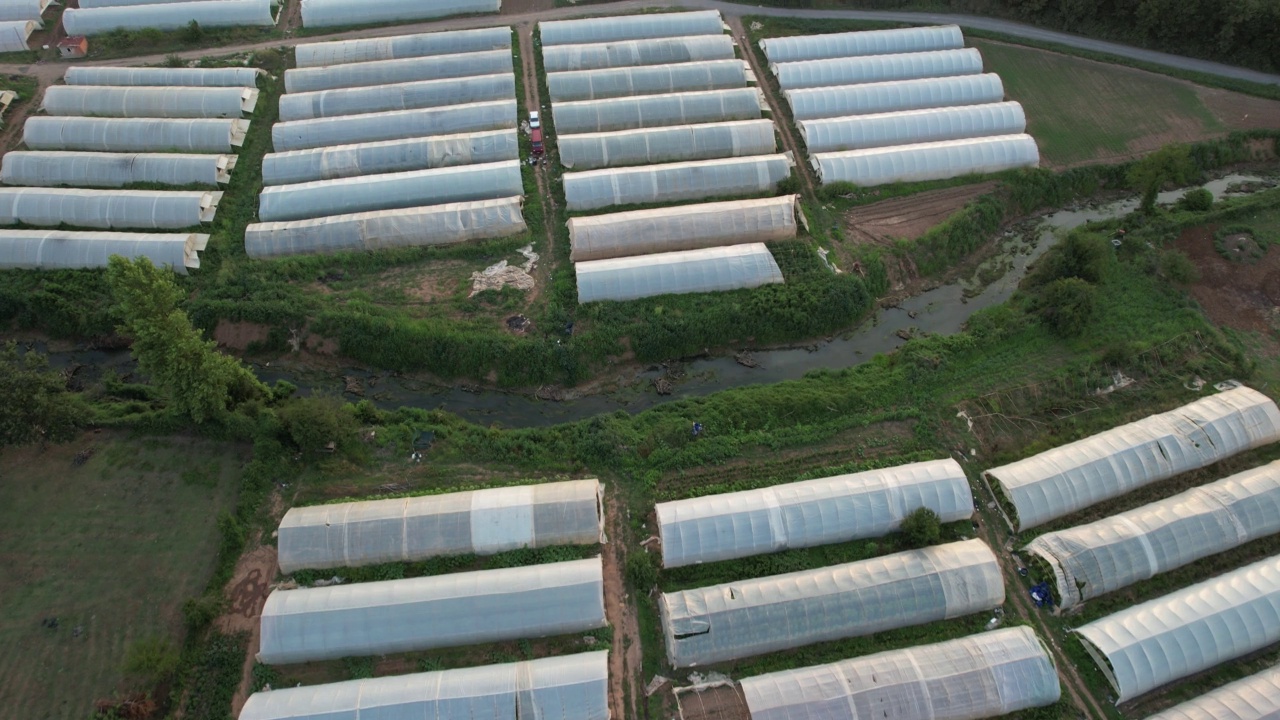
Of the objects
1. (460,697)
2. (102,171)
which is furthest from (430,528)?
(102,171)

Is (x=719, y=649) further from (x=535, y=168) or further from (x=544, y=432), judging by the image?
(x=535, y=168)

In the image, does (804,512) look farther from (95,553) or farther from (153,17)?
(153,17)

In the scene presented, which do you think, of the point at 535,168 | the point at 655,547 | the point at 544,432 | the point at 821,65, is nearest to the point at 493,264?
the point at 535,168

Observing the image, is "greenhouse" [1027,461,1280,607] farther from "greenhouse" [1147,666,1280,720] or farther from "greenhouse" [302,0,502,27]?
"greenhouse" [302,0,502,27]

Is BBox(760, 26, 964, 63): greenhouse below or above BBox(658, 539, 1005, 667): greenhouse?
above

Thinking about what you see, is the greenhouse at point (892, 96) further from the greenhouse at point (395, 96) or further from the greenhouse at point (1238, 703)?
the greenhouse at point (1238, 703)

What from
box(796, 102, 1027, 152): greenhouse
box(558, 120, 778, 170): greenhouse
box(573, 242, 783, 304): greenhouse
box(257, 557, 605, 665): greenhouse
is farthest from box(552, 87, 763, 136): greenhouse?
box(257, 557, 605, 665): greenhouse
